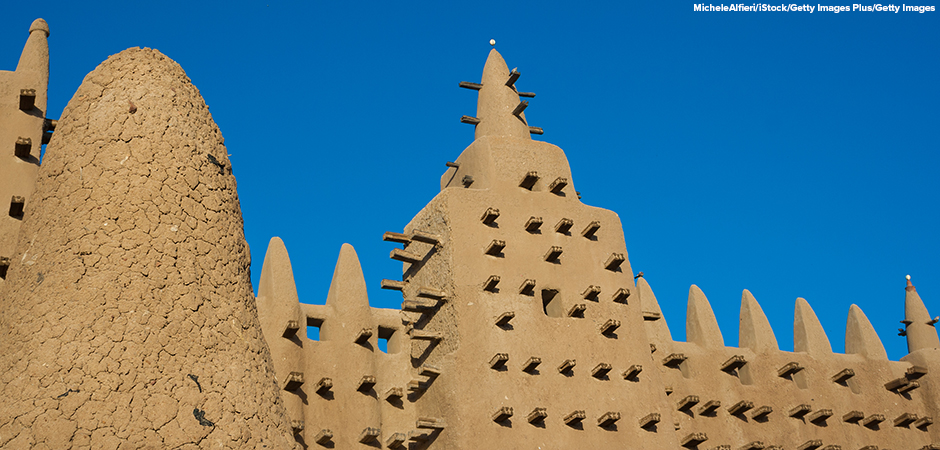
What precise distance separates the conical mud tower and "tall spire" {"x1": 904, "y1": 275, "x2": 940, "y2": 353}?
1376 cm

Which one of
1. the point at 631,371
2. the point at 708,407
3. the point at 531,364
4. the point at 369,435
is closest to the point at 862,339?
the point at 708,407

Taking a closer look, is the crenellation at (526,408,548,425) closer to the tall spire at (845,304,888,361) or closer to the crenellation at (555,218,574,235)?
the crenellation at (555,218,574,235)

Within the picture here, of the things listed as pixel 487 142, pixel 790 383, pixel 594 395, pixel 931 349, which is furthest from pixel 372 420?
pixel 931 349

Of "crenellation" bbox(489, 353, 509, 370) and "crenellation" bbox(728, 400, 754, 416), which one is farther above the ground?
"crenellation" bbox(728, 400, 754, 416)

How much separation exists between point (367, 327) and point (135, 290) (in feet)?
19.1

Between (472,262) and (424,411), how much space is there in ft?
6.33

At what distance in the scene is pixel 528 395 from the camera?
11234mm

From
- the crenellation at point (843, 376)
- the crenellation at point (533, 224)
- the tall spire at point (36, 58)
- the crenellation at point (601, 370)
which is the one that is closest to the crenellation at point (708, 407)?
the crenellation at point (843, 376)

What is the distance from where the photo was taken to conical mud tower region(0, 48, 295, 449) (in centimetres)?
611

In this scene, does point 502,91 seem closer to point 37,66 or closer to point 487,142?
point 487,142

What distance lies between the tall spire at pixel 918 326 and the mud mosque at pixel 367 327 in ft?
0.12

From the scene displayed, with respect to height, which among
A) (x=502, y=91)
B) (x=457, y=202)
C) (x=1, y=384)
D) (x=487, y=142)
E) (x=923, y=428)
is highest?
(x=502, y=91)

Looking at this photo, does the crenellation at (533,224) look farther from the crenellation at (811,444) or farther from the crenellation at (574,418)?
the crenellation at (811,444)

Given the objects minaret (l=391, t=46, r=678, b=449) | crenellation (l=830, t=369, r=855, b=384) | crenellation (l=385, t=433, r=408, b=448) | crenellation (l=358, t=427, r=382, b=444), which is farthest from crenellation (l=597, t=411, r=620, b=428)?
crenellation (l=830, t=369, r=855, b=384)
